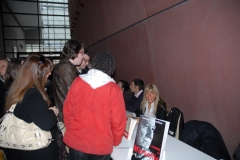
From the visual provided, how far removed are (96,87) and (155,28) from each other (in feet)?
6.52

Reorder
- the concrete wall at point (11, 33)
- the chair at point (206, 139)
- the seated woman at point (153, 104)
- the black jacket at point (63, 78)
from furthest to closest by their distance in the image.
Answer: the concrete wall at point (11, 33), the seated woman at point (153, 104), the black jacket at point (63, 78), the chair at point (206, 139)

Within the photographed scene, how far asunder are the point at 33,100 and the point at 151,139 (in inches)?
34.6

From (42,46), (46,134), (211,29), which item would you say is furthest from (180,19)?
(42,46)

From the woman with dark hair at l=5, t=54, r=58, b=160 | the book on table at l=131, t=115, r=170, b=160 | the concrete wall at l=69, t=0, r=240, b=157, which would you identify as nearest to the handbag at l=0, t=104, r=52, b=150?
the woman with dark hair at l=5, t=54, r=58, b=160

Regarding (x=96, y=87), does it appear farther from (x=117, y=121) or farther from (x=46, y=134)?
(x=46, y=134)

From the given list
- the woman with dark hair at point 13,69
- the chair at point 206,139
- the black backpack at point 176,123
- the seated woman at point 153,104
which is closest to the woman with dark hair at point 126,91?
the seated woman at point 153,104

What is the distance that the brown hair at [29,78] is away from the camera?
1.27 m

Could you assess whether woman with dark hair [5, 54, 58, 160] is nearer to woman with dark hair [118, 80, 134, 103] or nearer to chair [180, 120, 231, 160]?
chair [180, 120, 231, 160]

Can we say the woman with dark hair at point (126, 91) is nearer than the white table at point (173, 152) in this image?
No

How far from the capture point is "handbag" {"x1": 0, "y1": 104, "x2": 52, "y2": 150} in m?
1.26

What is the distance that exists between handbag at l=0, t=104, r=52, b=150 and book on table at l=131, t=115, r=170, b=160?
0.74 metres

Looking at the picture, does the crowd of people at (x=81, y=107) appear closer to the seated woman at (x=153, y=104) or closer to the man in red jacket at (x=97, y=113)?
the man in red jacket at (x=97, y=113)

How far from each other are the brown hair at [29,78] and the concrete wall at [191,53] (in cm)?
172

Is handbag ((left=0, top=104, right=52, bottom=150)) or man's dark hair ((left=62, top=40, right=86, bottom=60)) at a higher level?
man's dark hair ((left=62, top=40, right=86, bottom=60))
